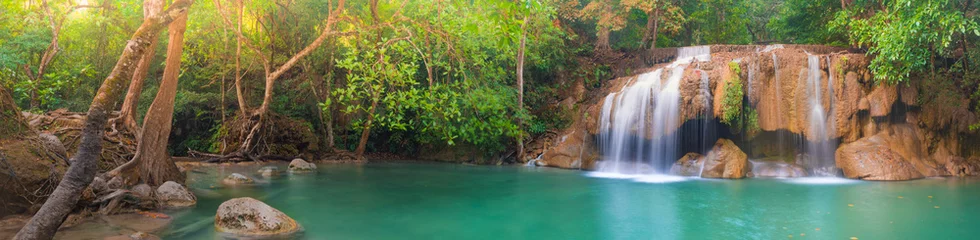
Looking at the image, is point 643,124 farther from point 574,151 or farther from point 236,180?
point 236,180

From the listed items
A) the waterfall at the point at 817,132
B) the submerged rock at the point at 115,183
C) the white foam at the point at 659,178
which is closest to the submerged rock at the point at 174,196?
the submerged rock at the point at 115,183

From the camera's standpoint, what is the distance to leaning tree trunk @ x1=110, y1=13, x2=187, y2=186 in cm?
852

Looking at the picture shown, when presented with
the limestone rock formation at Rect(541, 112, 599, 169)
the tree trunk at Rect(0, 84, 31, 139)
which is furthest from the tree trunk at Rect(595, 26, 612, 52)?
the tree trunk at Rect(0, 84, 31, 139)

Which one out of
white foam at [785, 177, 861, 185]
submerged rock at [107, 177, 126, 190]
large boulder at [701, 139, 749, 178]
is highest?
large boulder at [701, 139, 749, 178]

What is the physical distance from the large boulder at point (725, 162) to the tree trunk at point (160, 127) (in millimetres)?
11877

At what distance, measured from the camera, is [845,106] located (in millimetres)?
14508

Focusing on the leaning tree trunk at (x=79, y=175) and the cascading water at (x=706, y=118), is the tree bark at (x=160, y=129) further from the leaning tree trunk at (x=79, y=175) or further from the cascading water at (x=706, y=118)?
the cascading water at (x=706, y=118)

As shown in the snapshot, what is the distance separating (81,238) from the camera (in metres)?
6.20

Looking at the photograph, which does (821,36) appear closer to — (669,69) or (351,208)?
(669,69)

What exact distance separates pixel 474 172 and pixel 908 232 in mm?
10027

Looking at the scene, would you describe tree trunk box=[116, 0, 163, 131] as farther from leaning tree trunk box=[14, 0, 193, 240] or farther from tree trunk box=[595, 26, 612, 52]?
tree trunk box=[595, 26, 612, 52]

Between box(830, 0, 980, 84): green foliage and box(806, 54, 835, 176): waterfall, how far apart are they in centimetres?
123

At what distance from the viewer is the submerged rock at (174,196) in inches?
337

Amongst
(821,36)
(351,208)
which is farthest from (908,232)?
(821,36)
